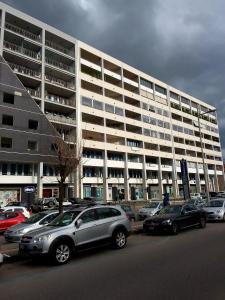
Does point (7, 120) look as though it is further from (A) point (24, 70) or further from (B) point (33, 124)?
(A) point (24, 70)

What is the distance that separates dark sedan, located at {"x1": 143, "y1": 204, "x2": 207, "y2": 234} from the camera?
1366cm

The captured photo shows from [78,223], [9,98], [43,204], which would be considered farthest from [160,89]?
[78,223]

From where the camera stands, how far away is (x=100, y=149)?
48469 millimetres

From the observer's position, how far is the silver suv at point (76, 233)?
8.93 m

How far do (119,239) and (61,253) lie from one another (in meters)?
2.57

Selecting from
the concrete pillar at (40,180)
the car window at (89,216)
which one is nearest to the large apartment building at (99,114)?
the concrete pillar at (40,180)

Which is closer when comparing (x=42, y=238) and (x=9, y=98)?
(x=42, y=238)

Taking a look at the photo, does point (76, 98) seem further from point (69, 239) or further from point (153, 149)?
point (69, 239)

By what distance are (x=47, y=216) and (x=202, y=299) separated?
10.4 meters

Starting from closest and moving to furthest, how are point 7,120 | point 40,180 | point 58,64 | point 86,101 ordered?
point 7,120 → point 40,180 → point 58,64 → point 86,101

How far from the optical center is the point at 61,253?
909cm

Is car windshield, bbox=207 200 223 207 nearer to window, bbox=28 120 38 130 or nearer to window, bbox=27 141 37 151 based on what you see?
window, bbox=27 141 37 151

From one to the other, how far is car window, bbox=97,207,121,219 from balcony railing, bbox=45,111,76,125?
3254 cm

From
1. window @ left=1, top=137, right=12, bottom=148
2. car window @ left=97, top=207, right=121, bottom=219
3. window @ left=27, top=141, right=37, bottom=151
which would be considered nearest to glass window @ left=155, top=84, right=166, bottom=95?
window @ left=27, top=141, right=37, bottom=151
